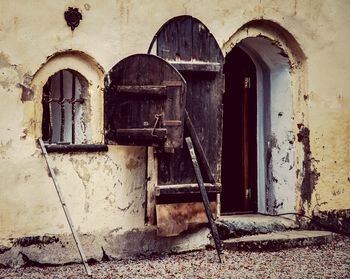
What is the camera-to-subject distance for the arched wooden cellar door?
632 cm

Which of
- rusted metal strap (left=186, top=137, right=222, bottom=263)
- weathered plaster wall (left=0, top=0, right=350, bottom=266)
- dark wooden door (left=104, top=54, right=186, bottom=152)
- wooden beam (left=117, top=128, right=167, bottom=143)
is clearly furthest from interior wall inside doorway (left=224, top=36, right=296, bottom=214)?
wooden beam (left=117, top=128, right=167, bottom=143)

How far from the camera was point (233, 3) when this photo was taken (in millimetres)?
6980

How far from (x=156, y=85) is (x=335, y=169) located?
9.90 feet

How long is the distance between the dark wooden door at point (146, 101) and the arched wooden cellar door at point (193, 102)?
0.41m

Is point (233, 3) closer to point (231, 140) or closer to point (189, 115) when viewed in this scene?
point (189, 115)

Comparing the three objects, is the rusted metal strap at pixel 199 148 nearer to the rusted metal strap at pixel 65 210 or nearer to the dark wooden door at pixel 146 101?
the dark wooden door at pixel 146 101

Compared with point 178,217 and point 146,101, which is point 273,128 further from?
point 146,101

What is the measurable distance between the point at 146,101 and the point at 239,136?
272cm

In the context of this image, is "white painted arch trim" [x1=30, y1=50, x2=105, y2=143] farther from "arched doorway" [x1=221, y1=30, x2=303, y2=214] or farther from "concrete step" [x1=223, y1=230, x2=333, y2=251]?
"arched doorway" [x1=221, y1=30, x2=303, y2=214]

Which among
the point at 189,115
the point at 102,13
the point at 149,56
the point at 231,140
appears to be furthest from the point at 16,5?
the point at 231,140

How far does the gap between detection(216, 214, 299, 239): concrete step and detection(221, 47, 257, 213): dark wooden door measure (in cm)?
51

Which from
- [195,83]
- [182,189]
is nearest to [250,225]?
[182,189]

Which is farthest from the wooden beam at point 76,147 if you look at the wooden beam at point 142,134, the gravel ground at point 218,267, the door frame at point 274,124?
the door frame at point 274,124

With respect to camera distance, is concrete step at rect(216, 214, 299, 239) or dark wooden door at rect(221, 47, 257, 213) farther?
dark wooden door at rect(221, 47, 257, 213)
